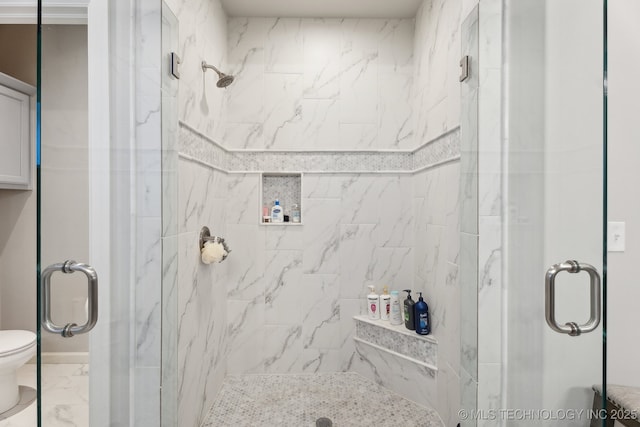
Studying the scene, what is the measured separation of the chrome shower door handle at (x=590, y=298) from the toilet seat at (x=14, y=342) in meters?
2.59

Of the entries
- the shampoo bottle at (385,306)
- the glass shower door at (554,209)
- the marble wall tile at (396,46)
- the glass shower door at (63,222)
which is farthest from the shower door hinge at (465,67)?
the shampoo bottle at (385,306)

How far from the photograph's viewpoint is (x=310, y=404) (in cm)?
216

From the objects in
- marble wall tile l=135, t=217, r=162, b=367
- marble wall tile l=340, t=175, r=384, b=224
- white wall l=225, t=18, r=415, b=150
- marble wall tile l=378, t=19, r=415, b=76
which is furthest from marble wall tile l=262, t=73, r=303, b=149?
marble wall tile l=135, t=217, r=162, b=367

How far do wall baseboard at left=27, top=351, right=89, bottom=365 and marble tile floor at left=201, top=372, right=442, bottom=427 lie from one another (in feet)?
4.44

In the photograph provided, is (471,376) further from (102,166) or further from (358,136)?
(358,136)

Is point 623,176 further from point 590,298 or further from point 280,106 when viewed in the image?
point 280,106

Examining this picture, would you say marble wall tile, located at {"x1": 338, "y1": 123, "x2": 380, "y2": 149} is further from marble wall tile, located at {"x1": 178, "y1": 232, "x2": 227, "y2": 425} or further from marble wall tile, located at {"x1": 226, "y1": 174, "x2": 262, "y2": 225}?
marble wall tile, located at {"x1": 178, "y1": 232, "x2": 227, "y2": 425}

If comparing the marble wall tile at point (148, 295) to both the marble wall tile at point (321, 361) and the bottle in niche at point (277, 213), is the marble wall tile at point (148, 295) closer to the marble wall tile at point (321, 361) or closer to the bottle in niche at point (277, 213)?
the bottle in niche at point (277, 213)

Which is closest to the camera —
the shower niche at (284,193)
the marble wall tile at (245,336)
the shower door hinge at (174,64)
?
the shower door hinge at (174,64)

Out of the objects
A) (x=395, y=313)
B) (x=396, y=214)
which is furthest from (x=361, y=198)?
(x=395, y=313)

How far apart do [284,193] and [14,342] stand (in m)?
1.91

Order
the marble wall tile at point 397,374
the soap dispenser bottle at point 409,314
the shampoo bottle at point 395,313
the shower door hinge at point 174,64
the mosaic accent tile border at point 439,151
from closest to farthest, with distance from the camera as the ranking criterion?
the shower door hinge at point 174,64
the mosaic accent tile border at point 439,151
the marble wall tile at point 397,374
the soap dispenser bottle at point 409,314
the shampoo bottle at point 395,313

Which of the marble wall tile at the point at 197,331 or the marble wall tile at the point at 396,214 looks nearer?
the marble wall tile at the point at 197,331

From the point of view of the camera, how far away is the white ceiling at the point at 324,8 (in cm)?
243
